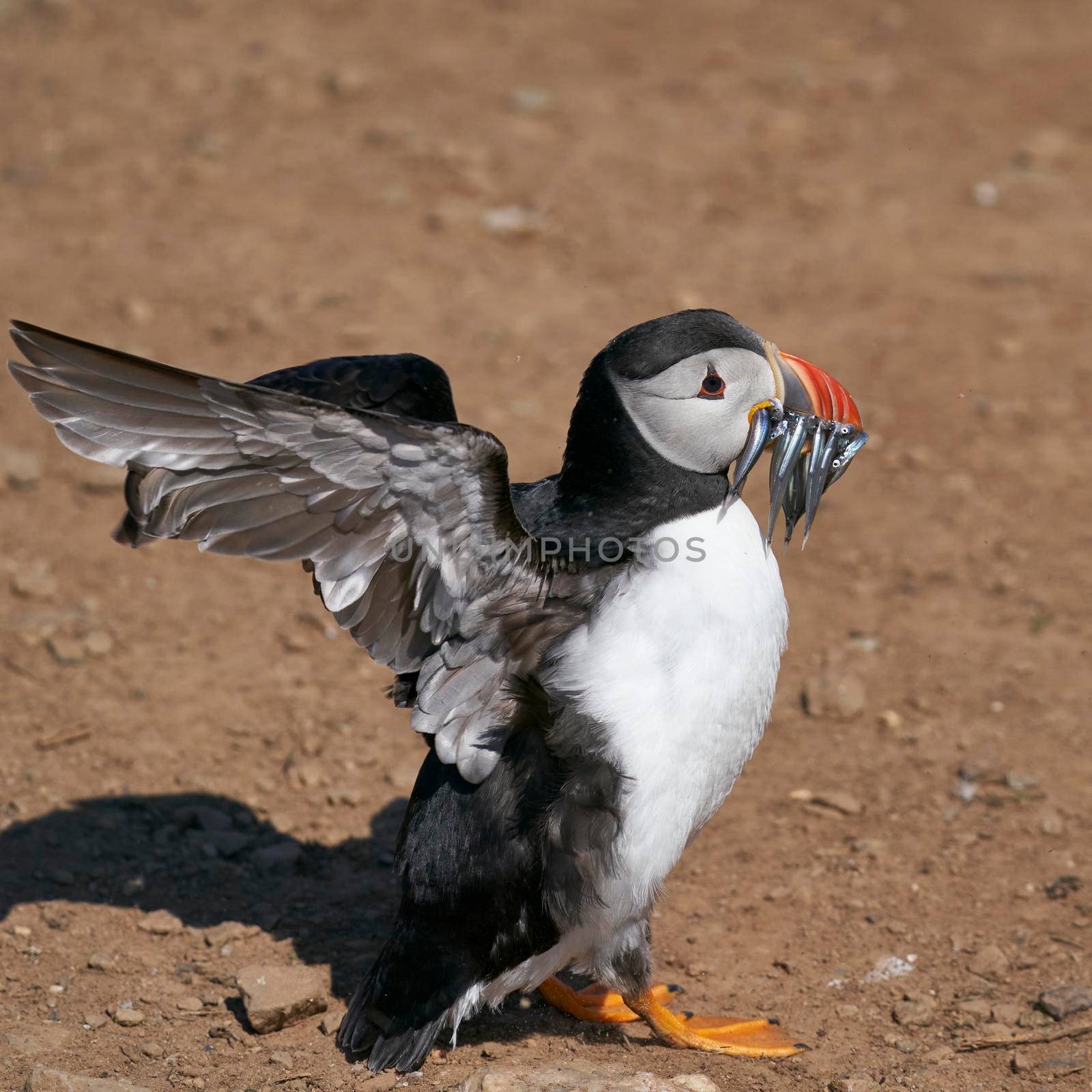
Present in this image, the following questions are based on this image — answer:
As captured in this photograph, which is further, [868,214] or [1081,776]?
[868,214]

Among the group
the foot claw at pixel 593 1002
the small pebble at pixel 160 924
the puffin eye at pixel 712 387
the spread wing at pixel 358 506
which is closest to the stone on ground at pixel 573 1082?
the foot claw at pixel 593 1002

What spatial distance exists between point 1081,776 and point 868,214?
5.31m

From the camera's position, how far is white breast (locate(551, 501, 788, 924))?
150 inches

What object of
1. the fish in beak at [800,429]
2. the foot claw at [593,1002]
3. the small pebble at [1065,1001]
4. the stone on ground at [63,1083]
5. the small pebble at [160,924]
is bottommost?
the small pebble at [160,924]

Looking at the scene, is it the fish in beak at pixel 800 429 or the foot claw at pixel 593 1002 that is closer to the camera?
the fish in beak at pixel 800 429

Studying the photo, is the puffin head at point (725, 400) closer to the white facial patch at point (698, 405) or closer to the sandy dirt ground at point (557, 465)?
the white facial patch at point (698, 405)

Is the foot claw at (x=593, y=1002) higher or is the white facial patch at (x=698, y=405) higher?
the white facial patch at (x=698, y=405)

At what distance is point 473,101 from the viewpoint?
1066cm

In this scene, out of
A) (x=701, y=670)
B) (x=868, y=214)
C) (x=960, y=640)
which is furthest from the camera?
(x=868, y=214)

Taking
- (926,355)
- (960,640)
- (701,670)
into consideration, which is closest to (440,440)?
(701,670)

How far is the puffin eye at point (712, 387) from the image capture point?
3.88 m

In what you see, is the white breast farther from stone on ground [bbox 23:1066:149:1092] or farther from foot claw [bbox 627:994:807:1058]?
stone on ground [bbox 23:1066:149:1092]

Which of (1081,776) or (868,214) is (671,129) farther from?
(1081,776)

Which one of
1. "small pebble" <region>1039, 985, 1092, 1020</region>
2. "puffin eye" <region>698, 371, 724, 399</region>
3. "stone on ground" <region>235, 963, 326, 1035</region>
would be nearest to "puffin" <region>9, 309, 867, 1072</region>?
"puffin eye" <region>698, 371, 724, 399</region>
